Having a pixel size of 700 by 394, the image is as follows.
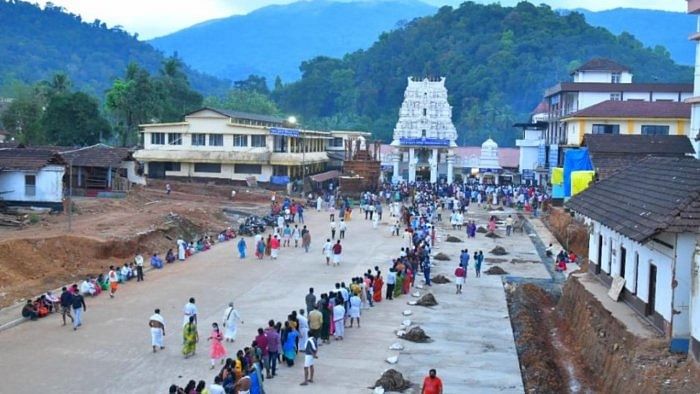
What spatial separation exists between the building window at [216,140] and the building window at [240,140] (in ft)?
3.37

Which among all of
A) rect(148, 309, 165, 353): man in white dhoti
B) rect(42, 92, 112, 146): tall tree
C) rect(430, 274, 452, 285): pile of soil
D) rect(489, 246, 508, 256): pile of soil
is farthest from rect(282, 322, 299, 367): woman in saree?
rect(42, 92, 112, 146): tall tree

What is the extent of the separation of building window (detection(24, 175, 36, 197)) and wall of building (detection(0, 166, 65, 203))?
2.5 inches

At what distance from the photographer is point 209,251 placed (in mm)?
34531

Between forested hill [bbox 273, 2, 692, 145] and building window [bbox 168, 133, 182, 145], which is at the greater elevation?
forested hill [bbox 273, 2, 692, 145]

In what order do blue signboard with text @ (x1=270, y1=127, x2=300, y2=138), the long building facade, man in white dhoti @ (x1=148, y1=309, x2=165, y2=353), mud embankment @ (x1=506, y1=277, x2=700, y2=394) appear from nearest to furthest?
mud embankment @ (x1=506, y1=277, x2=700, y2=394), man in white dhoti @ (x1=148, y1=309, x2=165, y2=353), blue signboard with text @ (x1=270, y1=127, x2=300, y2=138), the long building facade

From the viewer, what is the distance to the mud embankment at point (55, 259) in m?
25.2

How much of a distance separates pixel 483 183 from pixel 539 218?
73.7 ft

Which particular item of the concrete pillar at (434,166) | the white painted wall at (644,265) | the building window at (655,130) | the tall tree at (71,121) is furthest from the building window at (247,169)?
the white painted wall at (644,265)

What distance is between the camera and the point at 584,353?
20688mm

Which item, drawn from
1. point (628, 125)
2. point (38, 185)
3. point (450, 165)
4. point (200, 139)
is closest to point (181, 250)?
point (38, 185)

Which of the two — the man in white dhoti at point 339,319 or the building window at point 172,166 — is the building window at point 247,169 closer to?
the building window at point 172,166

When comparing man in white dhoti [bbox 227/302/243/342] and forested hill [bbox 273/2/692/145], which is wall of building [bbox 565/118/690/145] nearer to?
man in white dhoti [bbox 227/302/243/342]

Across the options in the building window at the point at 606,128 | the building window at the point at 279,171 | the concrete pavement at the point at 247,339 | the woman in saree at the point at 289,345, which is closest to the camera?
the concrete pavement at the point at 247,339

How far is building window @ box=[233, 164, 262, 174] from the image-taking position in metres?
60.1
